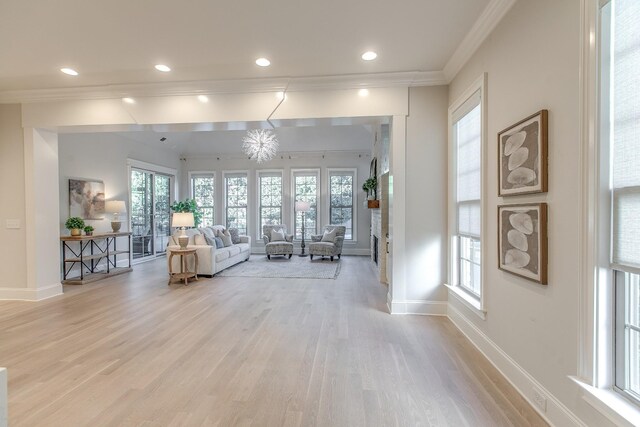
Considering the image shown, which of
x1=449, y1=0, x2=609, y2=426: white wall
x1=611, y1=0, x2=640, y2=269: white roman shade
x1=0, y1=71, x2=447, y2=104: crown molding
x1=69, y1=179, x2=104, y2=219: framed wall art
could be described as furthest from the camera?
x1=69, y1=179, x2=104, y2=219: framed wall art

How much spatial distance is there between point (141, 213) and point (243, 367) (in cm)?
707

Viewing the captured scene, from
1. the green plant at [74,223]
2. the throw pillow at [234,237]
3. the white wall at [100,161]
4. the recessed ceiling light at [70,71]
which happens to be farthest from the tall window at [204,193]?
the recessed ceiling light at [70,71]

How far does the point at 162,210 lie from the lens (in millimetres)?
9133

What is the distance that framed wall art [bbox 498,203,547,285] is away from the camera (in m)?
1.96

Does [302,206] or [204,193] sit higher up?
[204,193]

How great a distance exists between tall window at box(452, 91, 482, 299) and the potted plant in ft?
21.2

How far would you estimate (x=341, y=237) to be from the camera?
8.30 meters

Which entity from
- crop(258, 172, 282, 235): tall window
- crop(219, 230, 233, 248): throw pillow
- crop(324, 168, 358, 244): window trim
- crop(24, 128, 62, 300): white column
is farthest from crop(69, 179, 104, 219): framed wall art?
crop(324, 168, 358, 244): window trim

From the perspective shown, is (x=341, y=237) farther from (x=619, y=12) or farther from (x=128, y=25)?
(x=619, y=12)

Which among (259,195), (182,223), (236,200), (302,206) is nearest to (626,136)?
(182,223)

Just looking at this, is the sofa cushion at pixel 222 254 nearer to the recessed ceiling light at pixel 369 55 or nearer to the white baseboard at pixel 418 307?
the white baseboard at pixel 418 307

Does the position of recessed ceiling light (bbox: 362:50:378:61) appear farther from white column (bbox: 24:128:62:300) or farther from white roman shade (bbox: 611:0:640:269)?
white column (bbox: 24:128:62:300)

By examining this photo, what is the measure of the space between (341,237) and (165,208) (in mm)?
5300

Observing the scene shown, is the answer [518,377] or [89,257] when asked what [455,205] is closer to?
[518,377]
